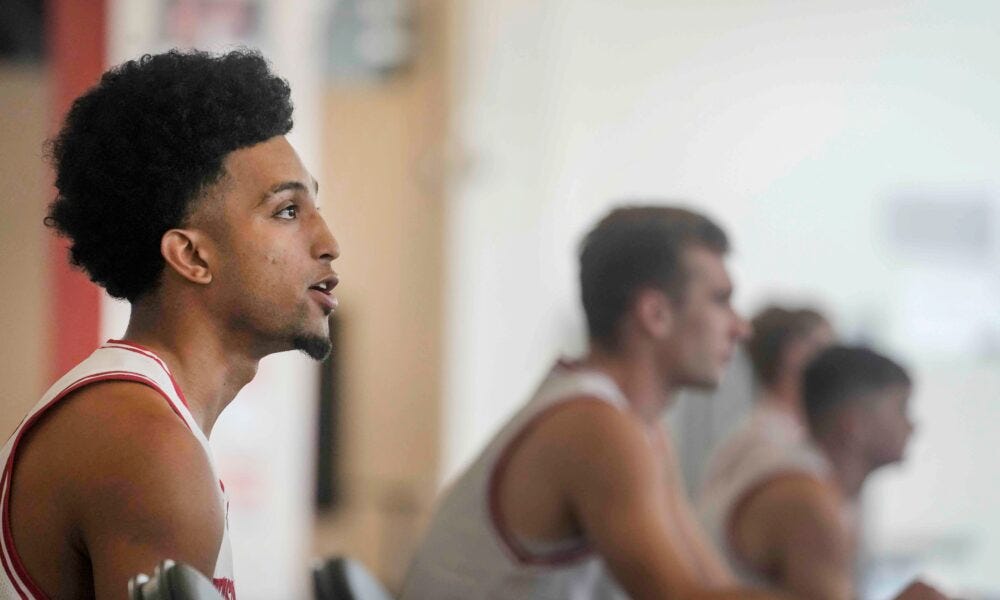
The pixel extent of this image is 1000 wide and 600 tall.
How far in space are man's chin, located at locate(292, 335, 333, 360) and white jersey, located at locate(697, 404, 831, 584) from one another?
4.99 feet

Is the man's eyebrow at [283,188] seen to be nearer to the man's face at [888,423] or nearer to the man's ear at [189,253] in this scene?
the man's ear at [189,253]

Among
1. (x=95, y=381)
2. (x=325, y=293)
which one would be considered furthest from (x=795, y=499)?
(x=95, y=381)

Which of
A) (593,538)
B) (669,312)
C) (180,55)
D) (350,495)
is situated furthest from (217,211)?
(350,495)

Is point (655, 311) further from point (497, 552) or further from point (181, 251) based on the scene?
point (181, 251)

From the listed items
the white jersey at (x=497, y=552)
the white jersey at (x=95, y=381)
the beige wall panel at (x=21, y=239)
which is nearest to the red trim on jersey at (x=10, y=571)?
the white jersey at (x=95, y=381)

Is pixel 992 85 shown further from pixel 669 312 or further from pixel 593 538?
pixel 593 538

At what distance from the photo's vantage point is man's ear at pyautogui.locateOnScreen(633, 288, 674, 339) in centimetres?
232

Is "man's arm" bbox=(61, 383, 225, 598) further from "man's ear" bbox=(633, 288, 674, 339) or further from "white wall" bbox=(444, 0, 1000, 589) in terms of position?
"white wall" bbox=(444, 0, 1000, 589)

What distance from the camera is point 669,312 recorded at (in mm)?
2326

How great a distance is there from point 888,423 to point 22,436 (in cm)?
198

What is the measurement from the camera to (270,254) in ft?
4.86

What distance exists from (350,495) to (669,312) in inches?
212

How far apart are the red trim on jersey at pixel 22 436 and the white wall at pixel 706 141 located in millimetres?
5081

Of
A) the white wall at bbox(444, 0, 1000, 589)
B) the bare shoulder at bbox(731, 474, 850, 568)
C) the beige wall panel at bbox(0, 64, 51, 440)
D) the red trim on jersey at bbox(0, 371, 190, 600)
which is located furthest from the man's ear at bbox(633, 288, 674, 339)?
the beige wall panel at bbox(0, 64, 51, 440)
